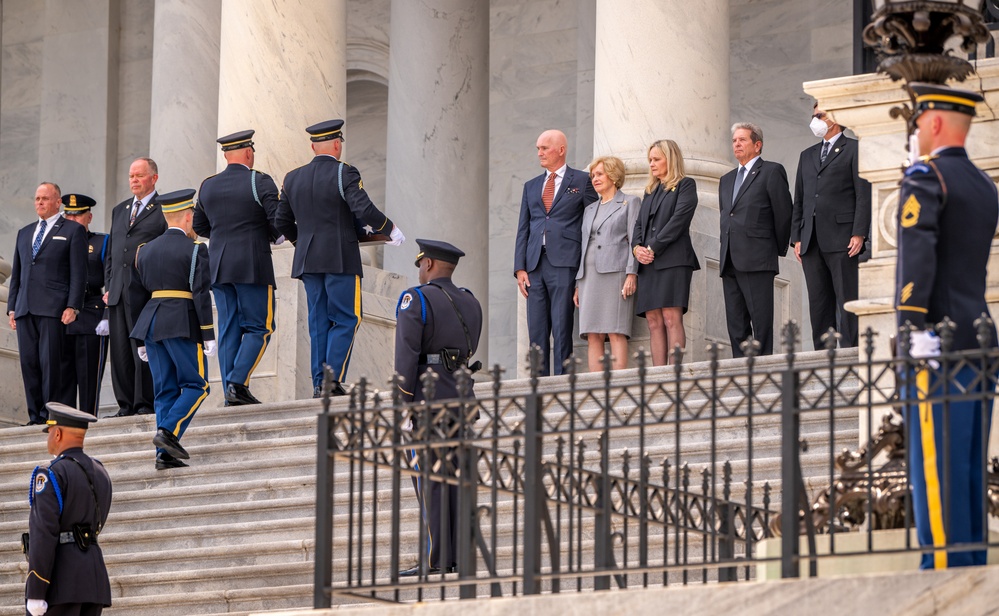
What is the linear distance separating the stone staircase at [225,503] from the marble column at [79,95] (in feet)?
31.9

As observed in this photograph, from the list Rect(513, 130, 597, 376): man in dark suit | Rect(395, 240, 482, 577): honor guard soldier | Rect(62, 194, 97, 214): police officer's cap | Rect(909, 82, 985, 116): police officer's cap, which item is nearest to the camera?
Rect(909, 82, 985, 116): police officer's cap

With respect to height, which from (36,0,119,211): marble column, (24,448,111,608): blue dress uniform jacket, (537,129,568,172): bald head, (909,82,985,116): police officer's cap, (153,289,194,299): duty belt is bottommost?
(24,448,111,608): blue dress uniform jacket

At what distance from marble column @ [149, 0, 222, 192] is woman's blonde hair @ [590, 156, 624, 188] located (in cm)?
579

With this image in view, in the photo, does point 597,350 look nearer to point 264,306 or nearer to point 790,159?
point 264,306

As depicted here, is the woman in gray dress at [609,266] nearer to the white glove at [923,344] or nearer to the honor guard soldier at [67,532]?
the honor guard soldier at [67,532]

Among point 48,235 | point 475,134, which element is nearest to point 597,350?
point 48,235

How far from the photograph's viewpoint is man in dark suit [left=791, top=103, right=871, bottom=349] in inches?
507

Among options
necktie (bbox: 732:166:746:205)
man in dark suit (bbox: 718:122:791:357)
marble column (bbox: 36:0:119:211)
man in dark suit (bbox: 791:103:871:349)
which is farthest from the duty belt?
marble column (bbox: 36:0:119:211)

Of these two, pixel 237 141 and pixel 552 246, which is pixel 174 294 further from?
pixel 552 246

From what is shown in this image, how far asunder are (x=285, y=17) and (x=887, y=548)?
9.74m

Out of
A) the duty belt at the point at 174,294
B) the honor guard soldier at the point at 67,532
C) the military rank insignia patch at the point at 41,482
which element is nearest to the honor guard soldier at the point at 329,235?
the duty belt at the point at 174,294

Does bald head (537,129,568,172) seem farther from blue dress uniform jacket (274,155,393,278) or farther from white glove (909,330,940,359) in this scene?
white glove (909,330,940,359)

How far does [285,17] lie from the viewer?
1579 cm

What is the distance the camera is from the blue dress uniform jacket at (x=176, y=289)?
42.8ft
